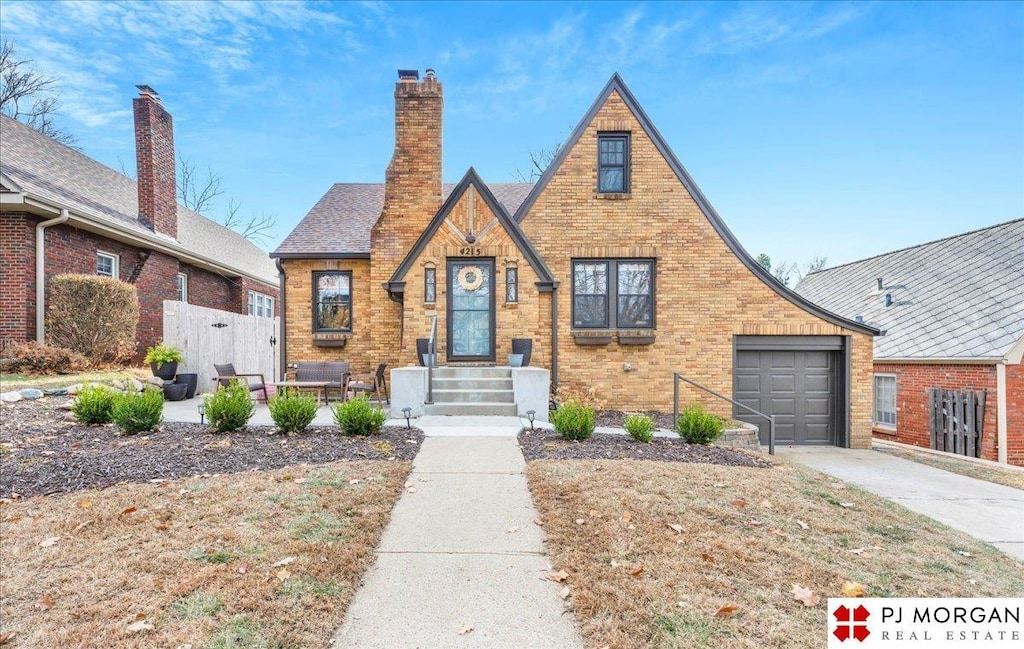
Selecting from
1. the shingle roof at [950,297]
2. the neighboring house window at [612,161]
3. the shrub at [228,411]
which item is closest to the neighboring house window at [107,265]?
the shrub at [228,411]

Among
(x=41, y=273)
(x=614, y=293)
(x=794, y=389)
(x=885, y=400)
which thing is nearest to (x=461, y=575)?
(x=614, y=293)

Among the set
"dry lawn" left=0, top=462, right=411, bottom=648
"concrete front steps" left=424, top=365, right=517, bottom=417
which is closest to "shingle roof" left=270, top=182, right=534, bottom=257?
"concrete front steps" left=424, top=365, right=517, bottom=417

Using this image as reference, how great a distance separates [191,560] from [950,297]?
2003 cm

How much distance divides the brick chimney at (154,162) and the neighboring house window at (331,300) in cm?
740

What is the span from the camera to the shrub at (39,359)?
10039 mm

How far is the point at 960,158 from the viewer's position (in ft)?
69.5

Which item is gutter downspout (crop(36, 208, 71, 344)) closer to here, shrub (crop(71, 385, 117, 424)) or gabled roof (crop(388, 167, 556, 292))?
shrub (crop(71, 385, 117, 424))

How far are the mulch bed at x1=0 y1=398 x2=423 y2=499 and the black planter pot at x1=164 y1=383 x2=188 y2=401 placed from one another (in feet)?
9.41

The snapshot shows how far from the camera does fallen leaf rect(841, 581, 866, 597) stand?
313cm

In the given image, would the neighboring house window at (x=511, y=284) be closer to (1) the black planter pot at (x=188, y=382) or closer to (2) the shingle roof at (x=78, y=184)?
(1) the black planter pot at (x=188, y=382)

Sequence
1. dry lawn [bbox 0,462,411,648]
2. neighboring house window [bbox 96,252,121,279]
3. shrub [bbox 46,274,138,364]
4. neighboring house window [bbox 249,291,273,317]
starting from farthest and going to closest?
neighboring house window [bbox 249,291,273,317], neighboring house window [bbox 96,252,121,279], shrub [bbox 46,274,138,364], dry lawn [bbox 0,462,411,648]

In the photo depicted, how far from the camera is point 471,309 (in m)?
10.7

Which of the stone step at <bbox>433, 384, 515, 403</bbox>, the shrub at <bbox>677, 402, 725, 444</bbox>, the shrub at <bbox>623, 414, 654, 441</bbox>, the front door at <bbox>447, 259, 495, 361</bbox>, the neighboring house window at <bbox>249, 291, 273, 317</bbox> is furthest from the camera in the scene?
the neighboring house window at <bbox>249, 291, 273, 317</bbox>

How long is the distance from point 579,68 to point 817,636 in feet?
65.8
